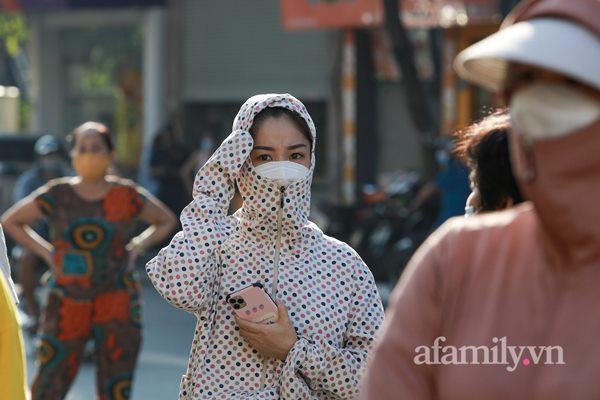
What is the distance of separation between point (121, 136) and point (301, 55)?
4.86 m

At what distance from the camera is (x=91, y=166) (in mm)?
7695

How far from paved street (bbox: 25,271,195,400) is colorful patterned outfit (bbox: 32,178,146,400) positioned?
175cm

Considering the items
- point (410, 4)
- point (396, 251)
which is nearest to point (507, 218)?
point (396, 251)

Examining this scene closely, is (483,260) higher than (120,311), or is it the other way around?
(483,260)

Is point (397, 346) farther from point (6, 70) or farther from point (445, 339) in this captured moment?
point (6, 70)

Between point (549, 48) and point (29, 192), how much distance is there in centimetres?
1146

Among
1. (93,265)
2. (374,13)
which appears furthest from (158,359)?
(374,13)

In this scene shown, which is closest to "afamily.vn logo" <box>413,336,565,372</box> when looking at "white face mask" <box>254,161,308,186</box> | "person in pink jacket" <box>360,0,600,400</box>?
"person in pink jacket" <box>360,0,600,400</box>

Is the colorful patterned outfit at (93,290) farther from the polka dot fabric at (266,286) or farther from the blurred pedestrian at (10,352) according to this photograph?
the blurred pedestrian at (10,352)

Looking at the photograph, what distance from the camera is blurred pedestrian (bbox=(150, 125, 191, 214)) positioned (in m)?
17.6

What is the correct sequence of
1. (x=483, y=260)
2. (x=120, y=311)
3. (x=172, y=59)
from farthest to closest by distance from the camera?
(x=172, y=59) → (x=120, y=311) → (x=483, y=260)

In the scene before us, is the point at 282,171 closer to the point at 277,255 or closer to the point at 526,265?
the point at 277,255

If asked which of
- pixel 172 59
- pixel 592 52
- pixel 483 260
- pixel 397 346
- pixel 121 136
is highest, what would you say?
pixel 592 52

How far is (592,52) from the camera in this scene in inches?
78.8
